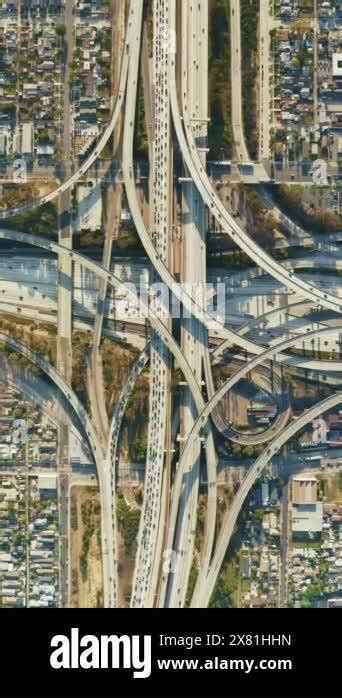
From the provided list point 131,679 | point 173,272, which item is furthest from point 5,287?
point 131,679

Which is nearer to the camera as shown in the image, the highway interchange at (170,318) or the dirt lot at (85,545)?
the highway interchange at (170,318)

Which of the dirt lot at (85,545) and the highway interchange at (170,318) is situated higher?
the highway interchange at (170,318)

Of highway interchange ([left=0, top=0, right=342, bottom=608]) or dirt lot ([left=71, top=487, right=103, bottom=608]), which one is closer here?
highway interchange ([left=0, top=0, right=342, bottom=608])

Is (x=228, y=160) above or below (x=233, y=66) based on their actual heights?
below

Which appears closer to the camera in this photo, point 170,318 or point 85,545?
point 170,318

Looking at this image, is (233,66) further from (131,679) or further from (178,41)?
(131,679)
